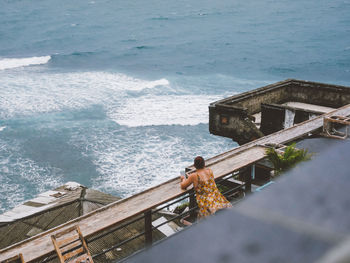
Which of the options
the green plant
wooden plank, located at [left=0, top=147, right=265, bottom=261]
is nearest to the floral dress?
wooden plank, located at [left=0, top=147, right=265, bottom=261]

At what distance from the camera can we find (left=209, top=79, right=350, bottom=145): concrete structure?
19.1m

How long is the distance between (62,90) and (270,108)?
39136mm

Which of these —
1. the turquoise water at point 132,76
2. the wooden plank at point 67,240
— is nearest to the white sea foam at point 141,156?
the turquoise water at point 132,76

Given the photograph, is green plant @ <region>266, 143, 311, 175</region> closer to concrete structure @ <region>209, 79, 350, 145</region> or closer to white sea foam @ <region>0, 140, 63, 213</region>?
concrete structure @ <region>209, 79, 350, 145</region>

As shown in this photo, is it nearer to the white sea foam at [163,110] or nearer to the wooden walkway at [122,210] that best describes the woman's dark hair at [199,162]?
the wooden walkway at [122,210]

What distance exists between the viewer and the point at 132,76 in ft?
210

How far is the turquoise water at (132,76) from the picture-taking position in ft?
111

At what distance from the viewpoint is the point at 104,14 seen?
136m

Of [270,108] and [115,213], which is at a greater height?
[115,213]

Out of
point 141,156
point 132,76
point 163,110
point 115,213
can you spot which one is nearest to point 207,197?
point 115,213

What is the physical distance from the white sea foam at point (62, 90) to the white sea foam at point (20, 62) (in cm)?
609

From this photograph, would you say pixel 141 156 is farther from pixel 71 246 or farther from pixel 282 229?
pixel 282 229

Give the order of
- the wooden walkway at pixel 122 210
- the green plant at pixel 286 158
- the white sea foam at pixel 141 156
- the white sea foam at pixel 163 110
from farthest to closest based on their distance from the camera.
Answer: the white sea foam at pixel 163 110
the white sea foam at pixel 141 156
the green plant at pixel 286 158
the wooden walkway at pixel 122 210

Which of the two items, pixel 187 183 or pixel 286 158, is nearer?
pixel 187 183
